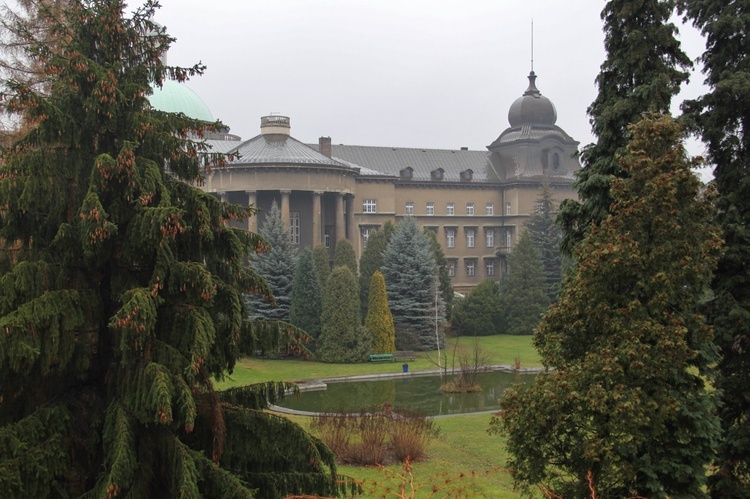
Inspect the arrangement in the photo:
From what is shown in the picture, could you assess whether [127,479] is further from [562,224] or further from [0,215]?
[562,224]

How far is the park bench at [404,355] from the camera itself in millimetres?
38031

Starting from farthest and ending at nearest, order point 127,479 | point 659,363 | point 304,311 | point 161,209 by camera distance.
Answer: point 304,311 → point 659,363 → point 161,209 → point 127,479

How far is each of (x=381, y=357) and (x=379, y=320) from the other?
1952mm

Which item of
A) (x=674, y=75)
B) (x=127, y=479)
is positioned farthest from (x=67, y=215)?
(x=674, y=75)

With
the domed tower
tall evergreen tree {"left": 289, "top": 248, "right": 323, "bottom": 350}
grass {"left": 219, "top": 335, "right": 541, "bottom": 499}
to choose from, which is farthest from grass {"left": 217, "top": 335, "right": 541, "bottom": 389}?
the domed tower

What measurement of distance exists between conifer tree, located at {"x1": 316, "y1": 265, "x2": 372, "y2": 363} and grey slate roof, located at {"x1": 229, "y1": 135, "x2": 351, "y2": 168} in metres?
17.9

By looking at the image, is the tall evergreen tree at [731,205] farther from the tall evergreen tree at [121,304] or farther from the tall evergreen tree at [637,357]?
the tall evergreen tree at [121,304]

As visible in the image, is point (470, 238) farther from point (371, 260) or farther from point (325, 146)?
point (371, 260)

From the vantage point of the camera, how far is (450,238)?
65.2 metres

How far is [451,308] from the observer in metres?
46.2

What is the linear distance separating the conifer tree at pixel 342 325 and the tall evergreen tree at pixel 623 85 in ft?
80.2

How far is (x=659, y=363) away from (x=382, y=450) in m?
8.90

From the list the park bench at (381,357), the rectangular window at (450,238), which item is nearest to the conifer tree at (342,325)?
the park bench at (381,357)

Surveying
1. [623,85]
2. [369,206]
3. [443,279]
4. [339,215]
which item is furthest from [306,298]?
[623,85]
